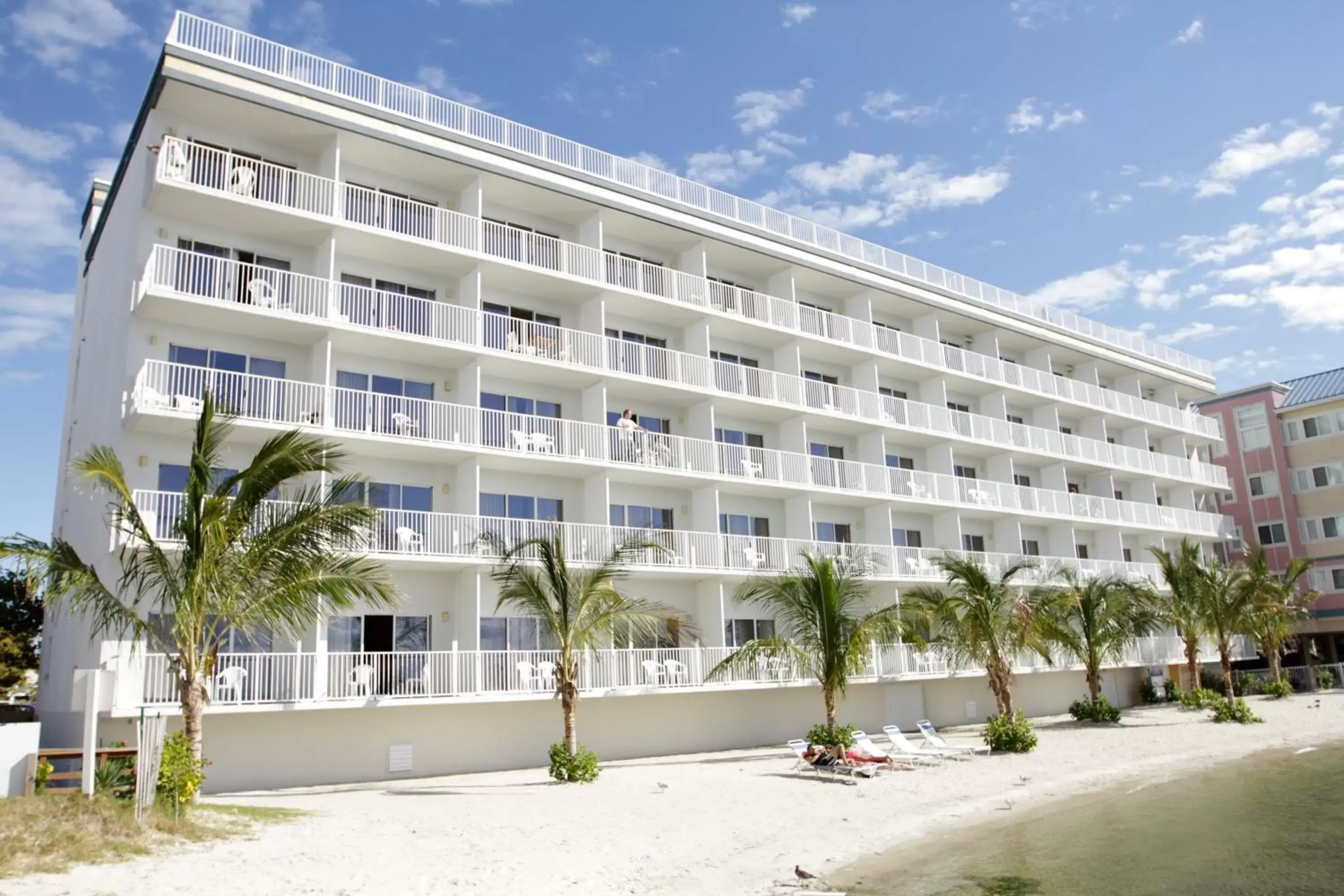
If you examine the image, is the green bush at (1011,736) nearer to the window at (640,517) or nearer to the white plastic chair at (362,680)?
the window at (640,517)

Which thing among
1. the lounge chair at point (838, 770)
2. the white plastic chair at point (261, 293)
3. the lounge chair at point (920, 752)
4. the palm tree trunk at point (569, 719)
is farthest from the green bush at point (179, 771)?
the lounge chair at point (920, 752)

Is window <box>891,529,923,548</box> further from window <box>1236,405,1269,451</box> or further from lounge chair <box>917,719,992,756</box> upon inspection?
window <box>1236,405,1269,451</box>

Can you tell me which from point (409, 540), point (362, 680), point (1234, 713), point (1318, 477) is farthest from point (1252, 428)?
point (362, 680)

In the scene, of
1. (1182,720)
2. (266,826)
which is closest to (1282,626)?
(1182,720)

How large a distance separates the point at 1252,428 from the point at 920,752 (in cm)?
3785

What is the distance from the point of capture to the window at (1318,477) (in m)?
47.0

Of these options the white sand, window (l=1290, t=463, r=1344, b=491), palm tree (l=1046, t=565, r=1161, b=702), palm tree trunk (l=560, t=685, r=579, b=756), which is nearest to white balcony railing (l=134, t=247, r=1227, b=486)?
palm tree (l=1046, t=565, r=1161, b=702)

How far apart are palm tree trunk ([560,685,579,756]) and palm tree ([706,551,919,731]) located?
4.90m

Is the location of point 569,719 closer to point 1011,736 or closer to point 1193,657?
point 1011,736

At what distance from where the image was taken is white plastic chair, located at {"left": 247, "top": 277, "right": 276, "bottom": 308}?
21500 mm

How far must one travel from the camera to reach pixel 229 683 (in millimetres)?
18828

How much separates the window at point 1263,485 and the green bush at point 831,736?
36.5m

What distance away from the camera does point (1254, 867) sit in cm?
1433

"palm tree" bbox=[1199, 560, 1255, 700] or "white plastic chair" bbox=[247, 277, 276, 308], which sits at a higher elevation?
"white plastic chair" bbox=[247, 277, 276, 308]
